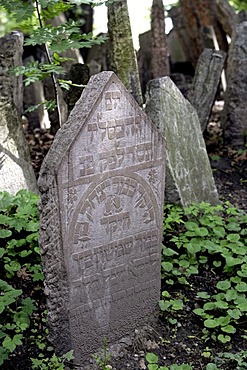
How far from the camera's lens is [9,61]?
500 centimetres

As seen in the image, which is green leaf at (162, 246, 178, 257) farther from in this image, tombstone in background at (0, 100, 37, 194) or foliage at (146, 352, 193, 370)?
tombstone in background at (0, 100, 37, 194)

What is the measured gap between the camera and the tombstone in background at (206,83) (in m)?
6.23

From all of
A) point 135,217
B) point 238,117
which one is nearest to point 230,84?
point 238,117

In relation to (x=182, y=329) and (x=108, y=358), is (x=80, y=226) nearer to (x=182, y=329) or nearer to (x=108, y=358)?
(x=108, y=358)

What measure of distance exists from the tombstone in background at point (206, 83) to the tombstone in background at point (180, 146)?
1.23 meters

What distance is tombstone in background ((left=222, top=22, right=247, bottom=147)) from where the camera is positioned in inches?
255

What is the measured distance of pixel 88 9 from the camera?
32.3 ft

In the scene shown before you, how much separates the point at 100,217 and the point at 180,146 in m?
1.67

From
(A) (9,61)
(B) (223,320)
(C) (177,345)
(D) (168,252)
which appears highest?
(A) (9,61)

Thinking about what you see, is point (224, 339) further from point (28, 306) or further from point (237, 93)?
point (237, 93)

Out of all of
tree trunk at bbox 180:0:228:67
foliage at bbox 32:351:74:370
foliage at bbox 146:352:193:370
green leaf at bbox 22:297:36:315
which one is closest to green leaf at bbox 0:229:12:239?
green leaf at bbox 22:297:36:315

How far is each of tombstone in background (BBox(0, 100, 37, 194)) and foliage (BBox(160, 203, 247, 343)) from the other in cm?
130

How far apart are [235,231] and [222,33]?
539cm

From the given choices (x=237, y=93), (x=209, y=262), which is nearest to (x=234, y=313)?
(x=209, y=262)
